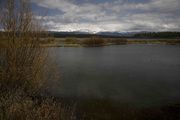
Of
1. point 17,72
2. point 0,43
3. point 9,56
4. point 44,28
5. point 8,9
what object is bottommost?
point 17,72

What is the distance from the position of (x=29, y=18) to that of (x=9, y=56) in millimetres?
1862

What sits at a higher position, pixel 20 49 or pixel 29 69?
pixel 20 49

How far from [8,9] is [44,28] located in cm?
179

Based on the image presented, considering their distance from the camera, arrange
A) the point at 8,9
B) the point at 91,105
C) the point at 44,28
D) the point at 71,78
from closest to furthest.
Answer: the point at 8,9
the point at 44,28
the point at 91,105
the point at 71,78

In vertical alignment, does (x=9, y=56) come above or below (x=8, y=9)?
below

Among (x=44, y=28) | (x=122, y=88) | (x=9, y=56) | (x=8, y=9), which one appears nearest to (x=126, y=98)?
(x=122, y=88)

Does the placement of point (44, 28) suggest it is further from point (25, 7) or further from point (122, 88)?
point (122, 88)

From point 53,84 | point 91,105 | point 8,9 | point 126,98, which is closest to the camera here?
point 8,9

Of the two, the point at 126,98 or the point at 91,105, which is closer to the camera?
the point at 91,105

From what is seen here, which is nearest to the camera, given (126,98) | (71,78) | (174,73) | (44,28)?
(44,28)

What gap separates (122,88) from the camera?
13.0 m

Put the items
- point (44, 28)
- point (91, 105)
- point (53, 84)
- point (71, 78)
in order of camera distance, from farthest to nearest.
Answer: point (71, 78), point (53, 84), point (91, 105), point (44, 28)

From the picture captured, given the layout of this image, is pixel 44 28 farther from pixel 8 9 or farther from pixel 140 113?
pixel 140 113

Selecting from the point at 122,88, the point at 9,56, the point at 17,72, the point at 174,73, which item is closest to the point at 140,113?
the point at 122,88
